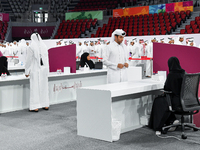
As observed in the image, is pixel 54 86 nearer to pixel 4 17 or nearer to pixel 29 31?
pixel 29 31

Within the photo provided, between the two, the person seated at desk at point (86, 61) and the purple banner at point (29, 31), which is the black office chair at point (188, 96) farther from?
the purple banner at point (29, 31)

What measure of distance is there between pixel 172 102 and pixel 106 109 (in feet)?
3.00

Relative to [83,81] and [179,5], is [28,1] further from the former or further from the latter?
[83,81]

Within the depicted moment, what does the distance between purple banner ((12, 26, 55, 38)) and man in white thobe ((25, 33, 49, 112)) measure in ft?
60.2

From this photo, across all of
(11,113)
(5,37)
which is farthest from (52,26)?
(11,113)

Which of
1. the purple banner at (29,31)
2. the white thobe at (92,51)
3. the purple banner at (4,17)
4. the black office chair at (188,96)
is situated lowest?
the black office chair at (188,96)

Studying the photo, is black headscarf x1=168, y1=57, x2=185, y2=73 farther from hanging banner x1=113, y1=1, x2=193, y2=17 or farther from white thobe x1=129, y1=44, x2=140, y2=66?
hanging banner x1=113, y1=1, x2=193, y2=17

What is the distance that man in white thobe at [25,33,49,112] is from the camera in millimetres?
6055

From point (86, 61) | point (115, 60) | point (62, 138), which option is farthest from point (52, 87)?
point (62, 138)

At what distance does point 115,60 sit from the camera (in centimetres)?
537

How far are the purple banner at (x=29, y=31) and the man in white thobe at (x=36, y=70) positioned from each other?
60.2ft

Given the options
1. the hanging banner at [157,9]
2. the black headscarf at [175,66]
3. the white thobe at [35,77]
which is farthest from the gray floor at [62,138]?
the hanging banner at [157,9]

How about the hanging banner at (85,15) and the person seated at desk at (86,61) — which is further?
the hanging banner at (85,15)

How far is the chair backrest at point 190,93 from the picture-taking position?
4043 millimetres
